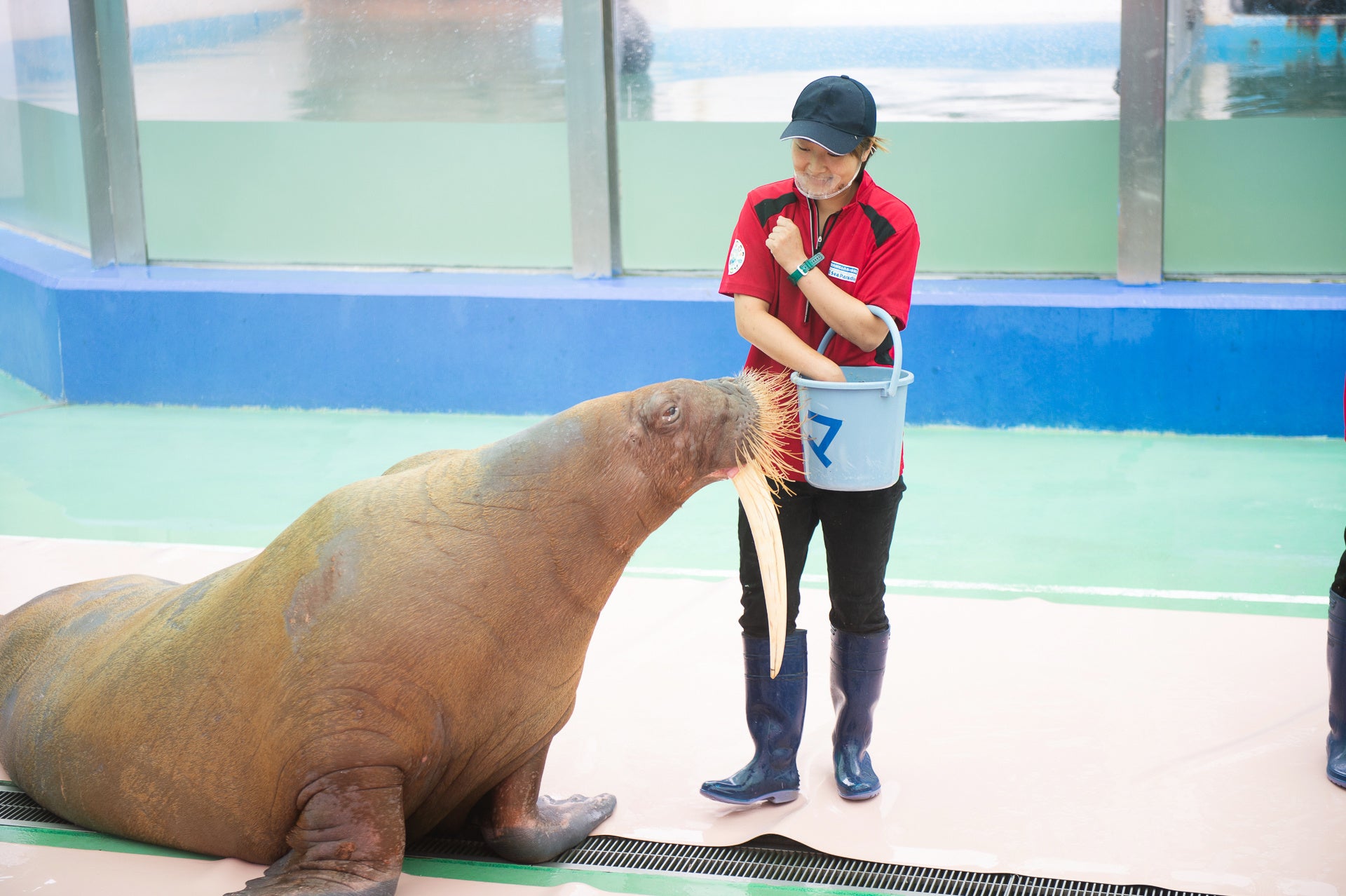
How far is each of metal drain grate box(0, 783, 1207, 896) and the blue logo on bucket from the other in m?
0.88

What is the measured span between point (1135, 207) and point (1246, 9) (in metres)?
1.20

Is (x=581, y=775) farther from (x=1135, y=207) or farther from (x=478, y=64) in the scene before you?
(x=478, y=64)

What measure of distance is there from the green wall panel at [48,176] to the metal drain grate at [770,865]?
6.87 meters

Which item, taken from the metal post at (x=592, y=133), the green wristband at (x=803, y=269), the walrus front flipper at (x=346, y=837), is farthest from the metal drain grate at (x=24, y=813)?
the metal post at (x=592, y=133)

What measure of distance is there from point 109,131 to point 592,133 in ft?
10.6

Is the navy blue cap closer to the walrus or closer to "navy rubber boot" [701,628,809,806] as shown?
the walrus

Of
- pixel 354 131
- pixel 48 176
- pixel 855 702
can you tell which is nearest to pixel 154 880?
pixel 855 702

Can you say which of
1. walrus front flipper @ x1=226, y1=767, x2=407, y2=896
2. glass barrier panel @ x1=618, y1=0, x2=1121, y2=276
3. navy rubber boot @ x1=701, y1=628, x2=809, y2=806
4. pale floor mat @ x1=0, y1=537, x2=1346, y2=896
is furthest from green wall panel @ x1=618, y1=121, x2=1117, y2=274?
walrus front flipper @ x1=226, y1=767, x2=407, y2=896

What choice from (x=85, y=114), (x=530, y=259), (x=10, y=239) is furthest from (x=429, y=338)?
(x=10, y=239)

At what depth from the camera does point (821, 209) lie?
297cm

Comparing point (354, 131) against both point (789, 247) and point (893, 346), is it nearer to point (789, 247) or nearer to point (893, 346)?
point (789, 247)

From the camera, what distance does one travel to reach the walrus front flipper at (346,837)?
8.13 ft

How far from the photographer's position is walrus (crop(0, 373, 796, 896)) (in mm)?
2480

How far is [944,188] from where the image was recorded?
25.2 feet
